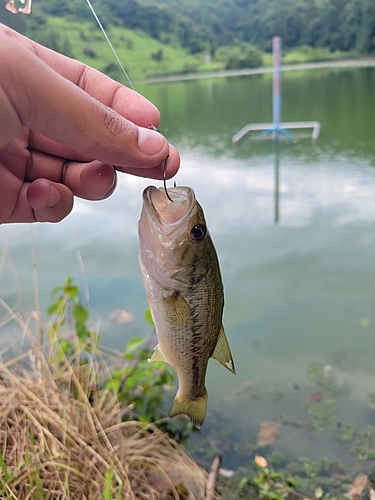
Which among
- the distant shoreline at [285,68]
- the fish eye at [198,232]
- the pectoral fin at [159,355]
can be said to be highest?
the distant shoreline at [285,68]

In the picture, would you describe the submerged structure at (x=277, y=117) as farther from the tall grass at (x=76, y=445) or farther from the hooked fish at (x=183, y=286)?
the hooked fish at (x=183, y=286)

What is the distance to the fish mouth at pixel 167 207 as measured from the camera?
1.10m

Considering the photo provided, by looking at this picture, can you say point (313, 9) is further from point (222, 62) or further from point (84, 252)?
point (84, 252)

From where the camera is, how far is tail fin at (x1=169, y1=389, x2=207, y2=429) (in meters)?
1.23

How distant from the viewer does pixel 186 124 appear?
9.80 m

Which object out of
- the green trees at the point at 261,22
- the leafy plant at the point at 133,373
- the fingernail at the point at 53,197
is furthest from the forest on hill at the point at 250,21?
the fingernail at the point at 53,197

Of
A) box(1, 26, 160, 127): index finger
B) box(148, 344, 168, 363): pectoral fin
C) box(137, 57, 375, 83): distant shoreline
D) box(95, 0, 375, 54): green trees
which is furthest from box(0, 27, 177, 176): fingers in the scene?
box(137, 57, 375, 83): distant shoreline

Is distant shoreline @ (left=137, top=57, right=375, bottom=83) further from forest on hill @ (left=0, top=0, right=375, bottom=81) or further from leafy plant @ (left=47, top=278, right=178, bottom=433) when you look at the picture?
leafy plant @ (left=47, top=278, right=178, bottom=433)

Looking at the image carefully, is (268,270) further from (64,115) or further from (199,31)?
(199,31)

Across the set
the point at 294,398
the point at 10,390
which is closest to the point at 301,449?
the point at 294,398

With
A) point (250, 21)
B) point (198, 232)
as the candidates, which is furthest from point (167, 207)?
point (250, 21)

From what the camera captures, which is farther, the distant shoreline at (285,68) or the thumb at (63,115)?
the distant shoreline at (285,68)

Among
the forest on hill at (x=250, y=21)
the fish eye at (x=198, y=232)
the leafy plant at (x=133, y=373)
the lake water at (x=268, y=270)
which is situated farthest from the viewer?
the forest on hill at (x=250, y=21)

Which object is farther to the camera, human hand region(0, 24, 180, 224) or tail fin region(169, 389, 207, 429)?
tail fin region(169, 389, 207, 429)
